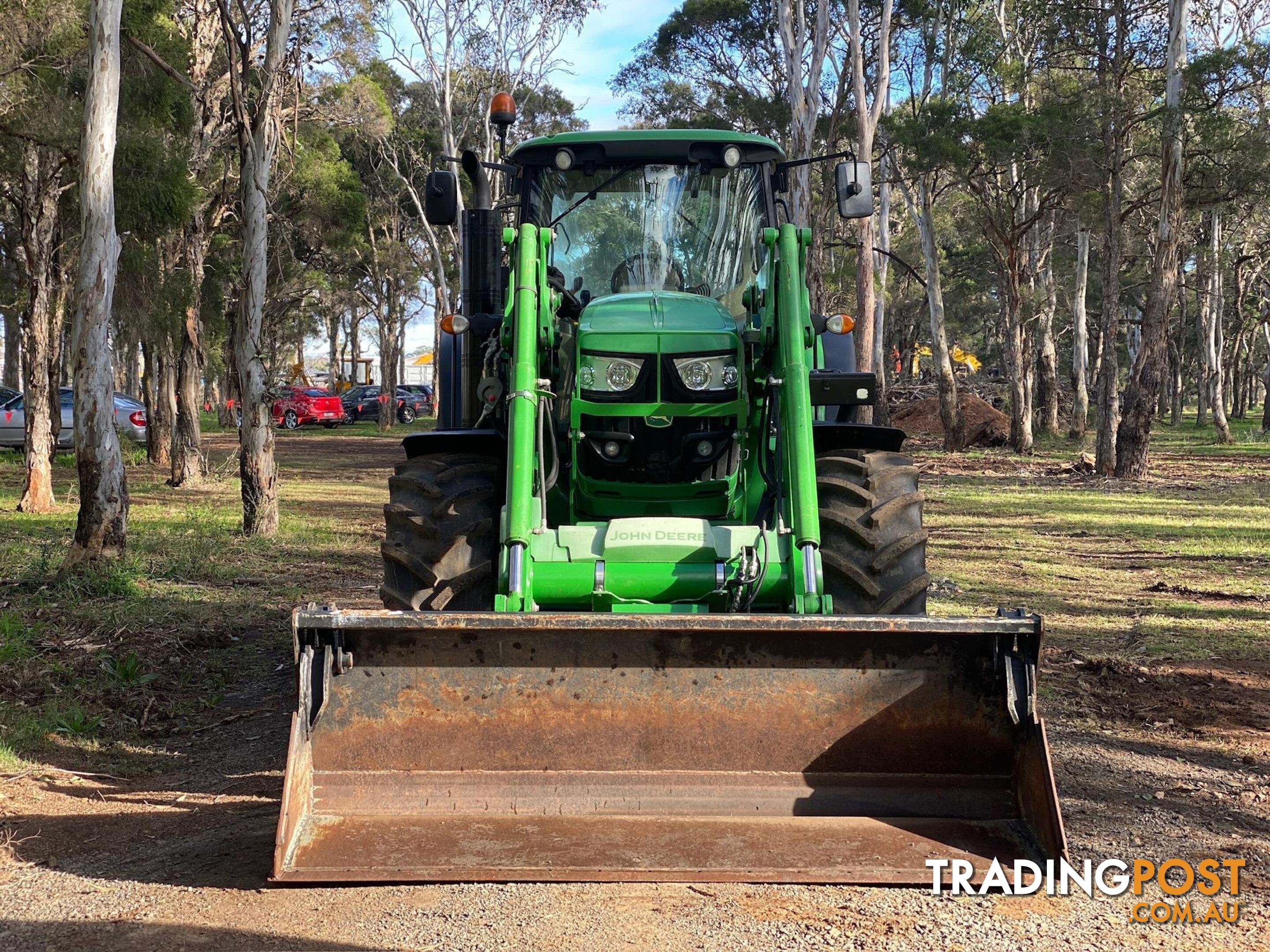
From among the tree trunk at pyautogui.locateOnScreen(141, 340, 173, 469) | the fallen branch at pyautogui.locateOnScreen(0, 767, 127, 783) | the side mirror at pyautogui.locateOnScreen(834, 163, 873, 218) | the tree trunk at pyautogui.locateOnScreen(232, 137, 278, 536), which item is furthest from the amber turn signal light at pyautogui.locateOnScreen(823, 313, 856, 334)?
the tree trunk at pyautogui.locateOnScreen(141, 340, 173, 469)

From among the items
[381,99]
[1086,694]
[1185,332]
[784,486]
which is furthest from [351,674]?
[1185,332]

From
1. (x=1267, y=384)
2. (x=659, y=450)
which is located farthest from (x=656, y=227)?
(x=1267, y=384)

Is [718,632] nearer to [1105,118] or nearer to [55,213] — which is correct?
[55,213]

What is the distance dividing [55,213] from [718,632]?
14861 millimetres

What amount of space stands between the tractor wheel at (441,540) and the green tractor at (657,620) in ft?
0.05

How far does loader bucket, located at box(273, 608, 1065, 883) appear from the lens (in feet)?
14.3

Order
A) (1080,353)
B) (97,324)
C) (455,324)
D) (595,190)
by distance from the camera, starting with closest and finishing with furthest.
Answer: (455,324), (595,190), (97,324), (1080,353)

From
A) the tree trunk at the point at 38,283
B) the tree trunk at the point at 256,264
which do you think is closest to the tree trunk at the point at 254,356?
the tree trunk at the point at 256,264

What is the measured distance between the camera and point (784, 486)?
5.38 metres

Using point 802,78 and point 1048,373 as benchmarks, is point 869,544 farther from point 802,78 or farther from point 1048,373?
point 1048,373

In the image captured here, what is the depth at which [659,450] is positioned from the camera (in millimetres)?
5805

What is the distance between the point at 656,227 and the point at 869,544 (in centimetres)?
219

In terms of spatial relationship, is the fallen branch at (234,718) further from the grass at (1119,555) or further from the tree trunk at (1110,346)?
the tree trunk at (1110,346)

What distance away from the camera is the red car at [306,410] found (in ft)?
143
